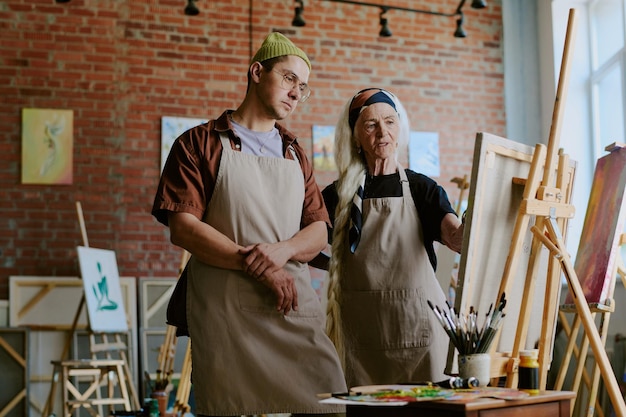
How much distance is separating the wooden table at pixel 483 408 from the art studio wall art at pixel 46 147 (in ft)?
16.5

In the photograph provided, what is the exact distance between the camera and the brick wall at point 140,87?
6.46 m

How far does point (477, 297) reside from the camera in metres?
2.54

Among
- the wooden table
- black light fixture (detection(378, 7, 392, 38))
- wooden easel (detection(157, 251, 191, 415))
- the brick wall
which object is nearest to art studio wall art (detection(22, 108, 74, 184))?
the brick wall

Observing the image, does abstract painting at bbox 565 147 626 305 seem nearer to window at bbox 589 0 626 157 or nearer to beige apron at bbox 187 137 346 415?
beige apron at bbox 187 137 346 415

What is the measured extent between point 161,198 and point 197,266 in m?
0.21

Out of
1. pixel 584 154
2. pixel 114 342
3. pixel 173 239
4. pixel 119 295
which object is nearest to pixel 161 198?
pixel 173 239

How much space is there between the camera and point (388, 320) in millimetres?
2691

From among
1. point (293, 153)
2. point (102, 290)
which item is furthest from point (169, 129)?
point (293, 153)

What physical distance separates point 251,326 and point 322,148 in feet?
16.3

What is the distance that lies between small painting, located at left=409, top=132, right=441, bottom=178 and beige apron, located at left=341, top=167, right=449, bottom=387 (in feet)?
14.7

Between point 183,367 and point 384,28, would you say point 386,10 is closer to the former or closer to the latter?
point 384,28

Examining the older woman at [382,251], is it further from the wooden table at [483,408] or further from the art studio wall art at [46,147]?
the art studio wall art at [46,147]

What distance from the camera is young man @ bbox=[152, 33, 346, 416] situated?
2.13 m

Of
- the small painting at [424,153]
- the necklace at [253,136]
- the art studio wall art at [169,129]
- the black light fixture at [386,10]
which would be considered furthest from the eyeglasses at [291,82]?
the small painting at [424,153]
